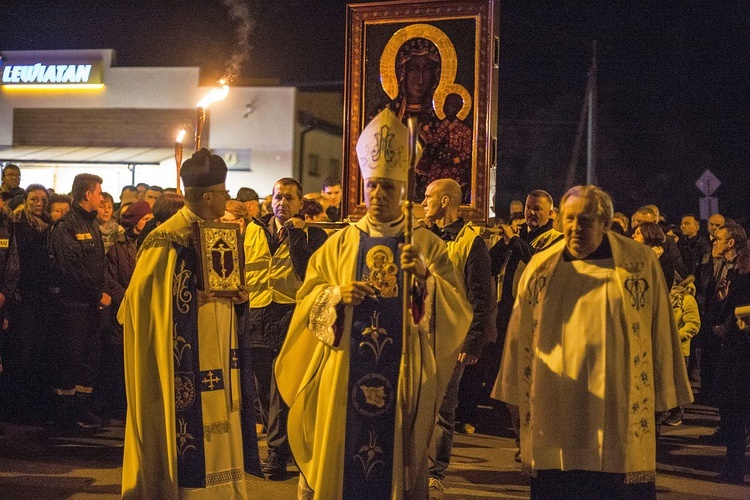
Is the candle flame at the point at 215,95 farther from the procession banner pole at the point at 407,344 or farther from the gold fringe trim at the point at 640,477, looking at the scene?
the gold fringe trim at the point at 640,477

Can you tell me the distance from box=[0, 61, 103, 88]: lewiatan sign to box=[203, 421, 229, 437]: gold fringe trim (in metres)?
26.0

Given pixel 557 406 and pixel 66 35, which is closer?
pixel 557 406

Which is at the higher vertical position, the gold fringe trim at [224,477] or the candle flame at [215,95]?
the candle flame at [215,95]

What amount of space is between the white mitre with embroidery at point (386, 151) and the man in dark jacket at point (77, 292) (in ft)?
15.9

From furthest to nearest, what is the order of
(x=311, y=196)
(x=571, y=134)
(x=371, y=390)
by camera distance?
(x=571, y=134) → (x=311, y=196) → (x=371, y=390)

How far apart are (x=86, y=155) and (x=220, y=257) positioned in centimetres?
2411

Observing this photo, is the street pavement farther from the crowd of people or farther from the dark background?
the dark background

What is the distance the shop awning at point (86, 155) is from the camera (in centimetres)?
2828

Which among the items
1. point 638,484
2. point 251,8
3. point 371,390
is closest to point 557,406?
point 638,484

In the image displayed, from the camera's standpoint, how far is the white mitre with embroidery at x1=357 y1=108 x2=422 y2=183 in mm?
5910

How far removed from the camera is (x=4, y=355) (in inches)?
441

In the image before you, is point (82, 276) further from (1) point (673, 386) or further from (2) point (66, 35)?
(2) point (66, 35)

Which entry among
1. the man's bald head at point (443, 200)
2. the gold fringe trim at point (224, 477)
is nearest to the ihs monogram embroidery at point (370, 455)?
the gold fringe trim at point (224, 477)

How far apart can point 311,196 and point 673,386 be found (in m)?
5.10
